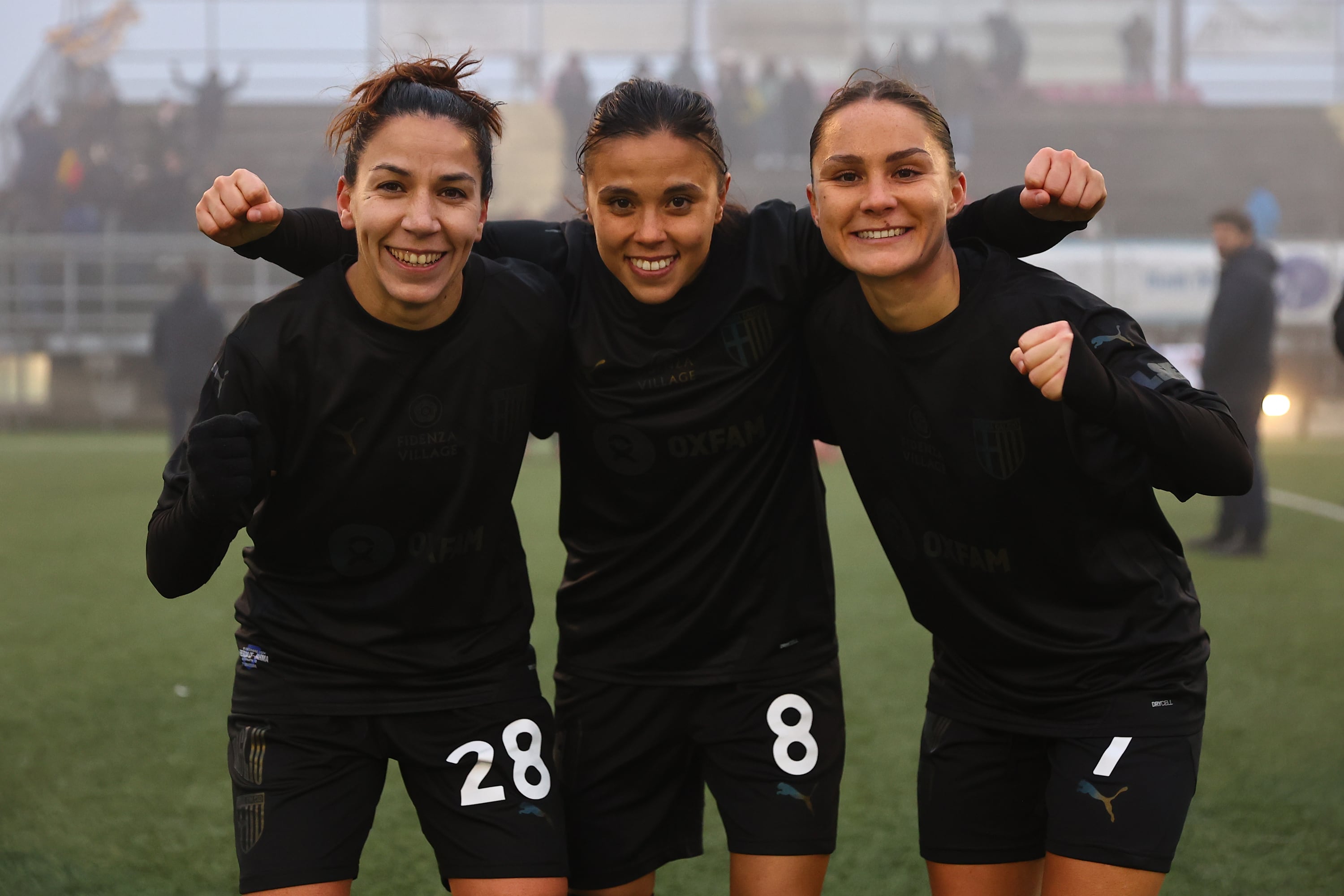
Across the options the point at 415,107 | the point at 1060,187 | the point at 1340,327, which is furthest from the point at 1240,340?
the point at 415,107

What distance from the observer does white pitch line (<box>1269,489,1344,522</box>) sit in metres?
10.2

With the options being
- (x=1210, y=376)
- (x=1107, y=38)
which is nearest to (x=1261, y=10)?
(x=1107, y=38)

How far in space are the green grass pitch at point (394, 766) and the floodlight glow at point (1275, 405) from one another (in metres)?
0.93

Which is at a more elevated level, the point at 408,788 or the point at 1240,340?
the point at 1240,340

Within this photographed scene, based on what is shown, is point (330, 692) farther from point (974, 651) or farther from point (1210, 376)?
point (1210, 376)

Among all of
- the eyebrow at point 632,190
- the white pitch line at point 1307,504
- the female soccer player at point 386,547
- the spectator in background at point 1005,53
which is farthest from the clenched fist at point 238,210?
the spectator in background at point 1005,53

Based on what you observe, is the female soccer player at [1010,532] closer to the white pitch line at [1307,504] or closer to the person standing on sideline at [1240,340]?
the person standing on sideline at [1240,340]

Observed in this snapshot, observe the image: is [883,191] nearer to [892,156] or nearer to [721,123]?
[892,156]

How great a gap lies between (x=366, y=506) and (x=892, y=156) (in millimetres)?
1217

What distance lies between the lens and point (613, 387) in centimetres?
271

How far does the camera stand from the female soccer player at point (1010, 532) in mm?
2357

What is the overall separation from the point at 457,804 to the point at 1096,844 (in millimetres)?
1194

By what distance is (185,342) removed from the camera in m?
13.3

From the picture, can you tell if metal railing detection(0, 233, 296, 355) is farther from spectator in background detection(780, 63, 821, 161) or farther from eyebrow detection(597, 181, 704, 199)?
eyebrow detection(597, 181, 704, 199)
